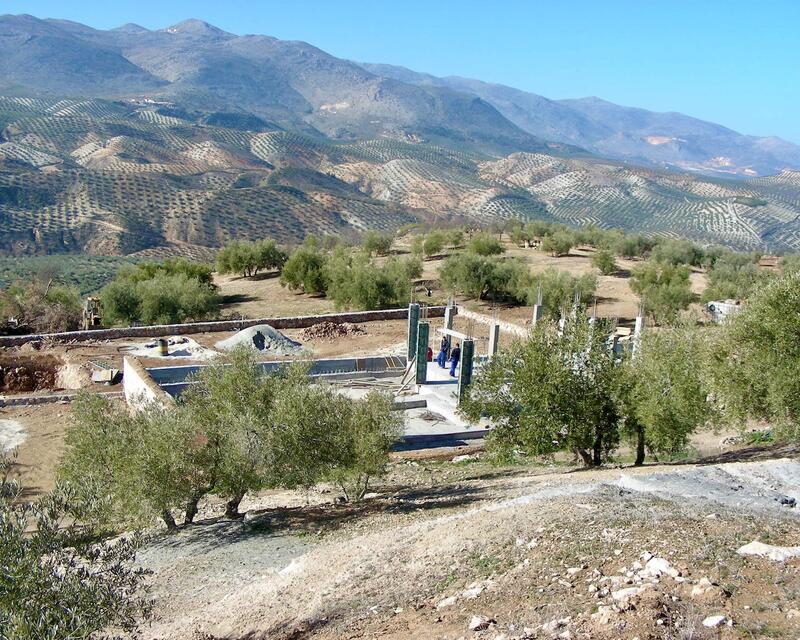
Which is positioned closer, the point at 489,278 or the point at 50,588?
the point at 50,588

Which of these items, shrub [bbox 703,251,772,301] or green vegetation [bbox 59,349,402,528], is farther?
shrub [bbox 703,251,772,301]

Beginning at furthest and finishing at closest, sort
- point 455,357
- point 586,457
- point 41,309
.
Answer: point 41,309 → point 455,357 → point 586,457

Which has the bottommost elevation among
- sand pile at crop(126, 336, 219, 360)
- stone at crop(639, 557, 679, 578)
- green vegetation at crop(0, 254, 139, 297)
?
green vegetation at crop(0, 254, 139, 297)

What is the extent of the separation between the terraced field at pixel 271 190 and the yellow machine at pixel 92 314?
40425mm

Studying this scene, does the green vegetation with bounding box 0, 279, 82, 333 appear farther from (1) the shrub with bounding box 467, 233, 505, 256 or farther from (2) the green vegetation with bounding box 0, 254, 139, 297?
(1) the shrub with bounding box 467, 233, 505, 256

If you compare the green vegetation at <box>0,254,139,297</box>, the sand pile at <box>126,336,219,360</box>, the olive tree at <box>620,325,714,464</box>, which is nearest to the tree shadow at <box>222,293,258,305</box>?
the sand pile at <box>126,336,219,360</box>

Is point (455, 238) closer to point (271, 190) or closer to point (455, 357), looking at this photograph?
point (455, 357)

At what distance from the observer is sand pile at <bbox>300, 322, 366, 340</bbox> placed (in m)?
31.5

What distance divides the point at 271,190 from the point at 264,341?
75483 mm

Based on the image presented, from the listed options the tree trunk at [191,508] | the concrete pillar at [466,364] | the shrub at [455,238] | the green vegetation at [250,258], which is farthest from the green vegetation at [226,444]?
the shrub at [455,238]

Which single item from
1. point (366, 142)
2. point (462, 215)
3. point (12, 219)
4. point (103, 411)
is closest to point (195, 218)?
point (12, 219)

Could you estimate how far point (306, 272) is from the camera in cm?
4234

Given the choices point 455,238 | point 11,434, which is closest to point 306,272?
point 455,238

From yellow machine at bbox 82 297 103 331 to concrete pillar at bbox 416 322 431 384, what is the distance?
17804mm
